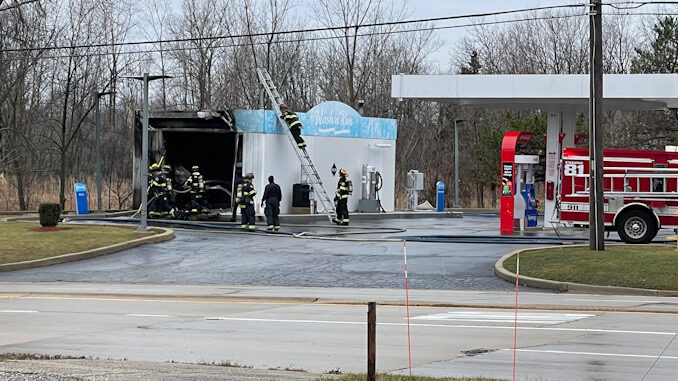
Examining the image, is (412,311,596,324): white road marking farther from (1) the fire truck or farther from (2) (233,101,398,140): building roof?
(2) (233,101,398,140): building roof

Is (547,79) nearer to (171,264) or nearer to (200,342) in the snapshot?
(171,264)

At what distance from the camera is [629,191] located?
93.7 feet

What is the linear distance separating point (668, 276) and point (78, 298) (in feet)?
36.0

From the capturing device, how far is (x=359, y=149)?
4428 cm

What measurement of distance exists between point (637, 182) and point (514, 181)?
516 cm

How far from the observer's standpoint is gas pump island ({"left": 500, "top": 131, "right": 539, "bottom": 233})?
107 feet

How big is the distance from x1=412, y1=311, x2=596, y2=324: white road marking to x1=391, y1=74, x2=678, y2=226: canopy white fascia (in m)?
17.9

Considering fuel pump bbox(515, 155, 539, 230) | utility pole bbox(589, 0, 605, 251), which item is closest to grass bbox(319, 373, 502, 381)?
utility pole bbox(589, 0, 605, 251)

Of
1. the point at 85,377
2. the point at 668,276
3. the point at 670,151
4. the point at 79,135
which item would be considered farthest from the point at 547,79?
the point at 79,135

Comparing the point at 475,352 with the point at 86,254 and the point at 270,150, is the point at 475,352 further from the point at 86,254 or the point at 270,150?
the point at 270,150

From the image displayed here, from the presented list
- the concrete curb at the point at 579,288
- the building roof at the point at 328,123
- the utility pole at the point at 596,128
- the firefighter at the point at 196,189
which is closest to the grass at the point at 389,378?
the concrete curb at the point at 579,288

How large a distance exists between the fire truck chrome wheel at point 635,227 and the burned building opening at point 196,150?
1539 centimetres

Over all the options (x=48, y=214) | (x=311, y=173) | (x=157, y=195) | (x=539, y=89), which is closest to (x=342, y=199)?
(x=311, y=173)

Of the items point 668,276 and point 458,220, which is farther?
point 458,220
